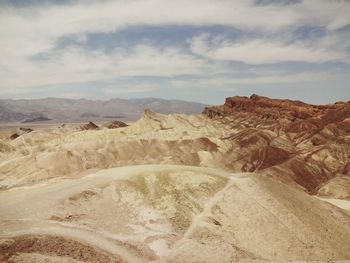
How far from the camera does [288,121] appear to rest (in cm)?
15150

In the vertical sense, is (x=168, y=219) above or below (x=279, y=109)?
below

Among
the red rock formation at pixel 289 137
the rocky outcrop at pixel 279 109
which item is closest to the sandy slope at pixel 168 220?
the red rock formation at pixel 289 137

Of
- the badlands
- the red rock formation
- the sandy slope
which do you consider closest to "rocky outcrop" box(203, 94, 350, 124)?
the red rock formation

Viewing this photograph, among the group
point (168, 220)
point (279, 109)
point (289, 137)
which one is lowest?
point (289, 137)

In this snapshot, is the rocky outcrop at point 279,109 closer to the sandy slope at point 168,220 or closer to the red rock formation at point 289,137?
the red rock formation at point 289,137

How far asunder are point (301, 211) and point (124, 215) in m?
18.6

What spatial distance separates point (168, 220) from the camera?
44469 mm

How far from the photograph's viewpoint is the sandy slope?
126ft

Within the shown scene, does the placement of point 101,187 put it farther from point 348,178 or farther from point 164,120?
point 164,120

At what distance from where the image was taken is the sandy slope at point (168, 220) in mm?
38312

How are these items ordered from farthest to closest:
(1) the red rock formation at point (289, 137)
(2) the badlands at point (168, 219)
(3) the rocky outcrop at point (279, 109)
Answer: (3) the rocky outcrop at point (279, 109)
(1) the red rock formation at point (289, 137)
(2) the badlands at point (168, 219)

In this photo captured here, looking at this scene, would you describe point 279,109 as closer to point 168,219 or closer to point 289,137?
point 289,137

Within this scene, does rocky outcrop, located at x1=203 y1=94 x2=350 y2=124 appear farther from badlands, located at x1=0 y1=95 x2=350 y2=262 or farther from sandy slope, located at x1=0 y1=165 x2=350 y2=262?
sandy slope, located at x1=0 y1=165 x2=350 y2=262

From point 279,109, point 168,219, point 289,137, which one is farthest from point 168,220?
point 279,109
